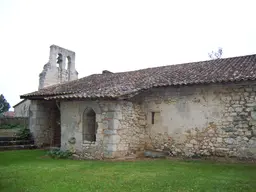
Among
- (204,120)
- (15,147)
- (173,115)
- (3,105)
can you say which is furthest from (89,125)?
(3,105)

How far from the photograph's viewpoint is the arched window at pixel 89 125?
1102cm

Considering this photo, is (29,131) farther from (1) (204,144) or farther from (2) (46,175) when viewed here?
(1) (204,144)

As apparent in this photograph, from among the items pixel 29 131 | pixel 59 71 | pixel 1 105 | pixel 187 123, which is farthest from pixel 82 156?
pixel 1 105

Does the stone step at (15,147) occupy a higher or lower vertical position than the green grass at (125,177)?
higher

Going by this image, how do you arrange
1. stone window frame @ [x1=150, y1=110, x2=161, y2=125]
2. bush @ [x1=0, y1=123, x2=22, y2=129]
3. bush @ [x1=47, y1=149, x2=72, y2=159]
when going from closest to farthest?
1. bush @ [x1=47, y1=149, x2=72, y2=159]
2. stone window frame @ [x1=150, y1=110, x2=161, y2=125]
3. bush @ [x1=0, y1=123, x2=22, y2=129]

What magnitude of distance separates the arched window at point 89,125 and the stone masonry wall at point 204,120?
2374 millimetres

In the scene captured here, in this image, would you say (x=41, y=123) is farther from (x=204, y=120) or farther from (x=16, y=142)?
(x=204, y=120)

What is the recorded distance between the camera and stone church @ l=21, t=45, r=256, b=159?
31.0 feet

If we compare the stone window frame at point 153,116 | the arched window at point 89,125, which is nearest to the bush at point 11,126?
the arched window at point 89,125

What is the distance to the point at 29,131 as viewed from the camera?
14719mm

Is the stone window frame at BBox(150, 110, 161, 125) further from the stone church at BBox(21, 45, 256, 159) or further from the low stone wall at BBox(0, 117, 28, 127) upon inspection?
the low stone wall at BBox(0, 117, 28, 127)

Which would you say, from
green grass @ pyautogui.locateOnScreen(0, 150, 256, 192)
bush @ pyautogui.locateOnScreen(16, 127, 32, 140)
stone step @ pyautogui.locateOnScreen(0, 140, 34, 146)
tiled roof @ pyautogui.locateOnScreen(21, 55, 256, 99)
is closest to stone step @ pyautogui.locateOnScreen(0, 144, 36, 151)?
stone step @ pyautogui.locateOnScreen(0, 140, 34, 146)

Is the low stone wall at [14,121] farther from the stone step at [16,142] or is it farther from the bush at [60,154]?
the bush at [60,154]

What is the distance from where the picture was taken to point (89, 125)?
11.2m
